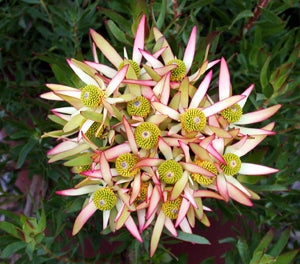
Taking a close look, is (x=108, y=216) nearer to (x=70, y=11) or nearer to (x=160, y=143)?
(x=160, y=143)

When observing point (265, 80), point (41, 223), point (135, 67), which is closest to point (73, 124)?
point (135, 67)

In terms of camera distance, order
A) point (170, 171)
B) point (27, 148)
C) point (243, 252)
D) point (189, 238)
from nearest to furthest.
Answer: point (170, 171) → point (189, 238) → point (243, 252) → point (27, 148)

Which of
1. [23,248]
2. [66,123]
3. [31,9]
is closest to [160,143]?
[66,123]

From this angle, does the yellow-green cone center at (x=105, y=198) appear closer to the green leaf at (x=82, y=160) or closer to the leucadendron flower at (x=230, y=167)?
the green leaf at (x=82, y=160)

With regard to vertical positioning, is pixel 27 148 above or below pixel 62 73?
below

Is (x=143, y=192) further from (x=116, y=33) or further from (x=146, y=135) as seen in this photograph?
(x=116, y=33)

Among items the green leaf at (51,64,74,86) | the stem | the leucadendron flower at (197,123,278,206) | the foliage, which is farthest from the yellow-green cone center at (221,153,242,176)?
the stem

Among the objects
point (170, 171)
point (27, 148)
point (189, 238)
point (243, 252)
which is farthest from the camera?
point (27, 148)
